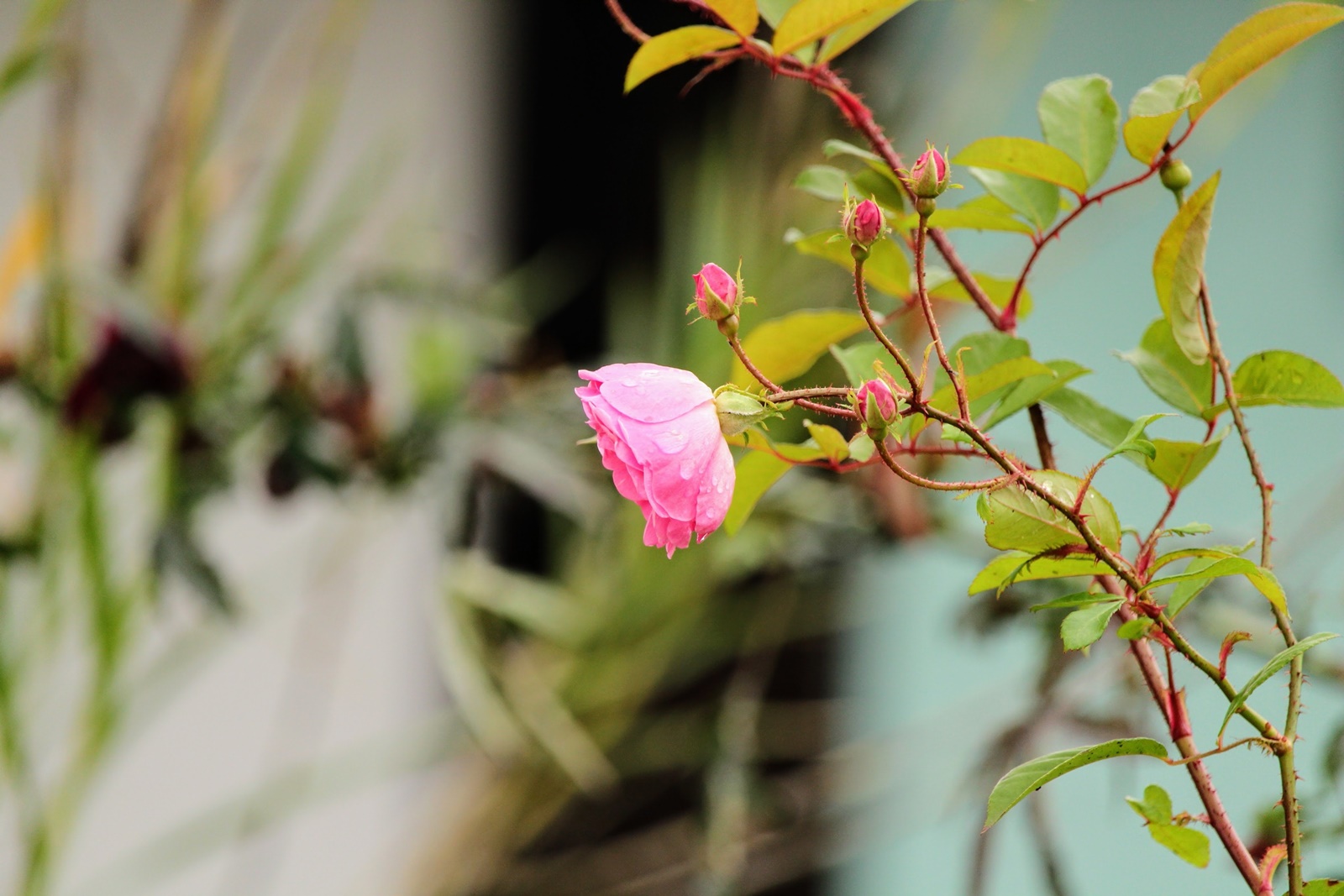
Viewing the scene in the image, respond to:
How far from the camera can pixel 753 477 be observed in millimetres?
190

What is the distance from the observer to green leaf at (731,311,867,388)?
0.20 metres

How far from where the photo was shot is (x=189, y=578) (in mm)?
428

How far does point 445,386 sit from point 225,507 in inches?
18.2

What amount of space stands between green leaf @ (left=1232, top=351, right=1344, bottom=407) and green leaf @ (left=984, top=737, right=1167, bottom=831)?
61 mm

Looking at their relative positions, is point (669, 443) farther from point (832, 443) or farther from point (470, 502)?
point (470, 502)

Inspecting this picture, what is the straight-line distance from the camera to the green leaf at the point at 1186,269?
6.4 inches

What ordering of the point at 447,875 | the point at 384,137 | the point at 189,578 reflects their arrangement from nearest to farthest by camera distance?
the point at 189,578
the point at 447,875
the point at 384,137

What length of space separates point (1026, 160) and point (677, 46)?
6cm

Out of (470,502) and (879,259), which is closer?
(879,259)

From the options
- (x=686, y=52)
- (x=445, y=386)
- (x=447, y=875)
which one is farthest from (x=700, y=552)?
(x=686, y=52)

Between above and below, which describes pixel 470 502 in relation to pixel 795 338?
below

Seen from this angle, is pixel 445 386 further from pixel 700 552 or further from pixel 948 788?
pixel 948 788

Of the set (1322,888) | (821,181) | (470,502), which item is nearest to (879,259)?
(821,181)

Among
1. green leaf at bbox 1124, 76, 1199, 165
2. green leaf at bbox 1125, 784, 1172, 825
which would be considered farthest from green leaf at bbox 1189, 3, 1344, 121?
green leaf at bbox 1125, 784, 1172, 825
